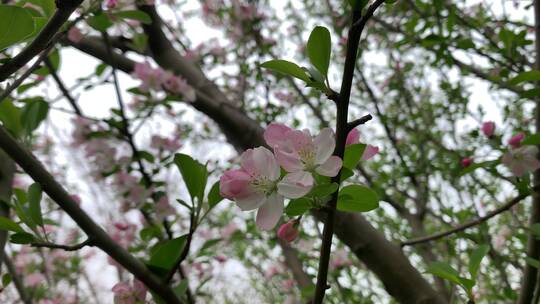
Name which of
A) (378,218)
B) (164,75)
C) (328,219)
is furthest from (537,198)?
(378,218)

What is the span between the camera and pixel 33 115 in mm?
907

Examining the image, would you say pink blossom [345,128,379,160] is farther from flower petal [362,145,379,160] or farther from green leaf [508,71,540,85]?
green leaf [508,71,540,85]

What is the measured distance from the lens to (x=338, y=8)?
7.97 ft

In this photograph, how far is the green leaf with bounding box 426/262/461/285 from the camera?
2.13 feet

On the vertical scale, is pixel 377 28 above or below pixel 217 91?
above

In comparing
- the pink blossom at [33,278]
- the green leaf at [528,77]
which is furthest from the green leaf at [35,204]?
the pink blossom at [33,278]

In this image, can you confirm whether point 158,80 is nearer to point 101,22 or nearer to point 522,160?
point 101,22

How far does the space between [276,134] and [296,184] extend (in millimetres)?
71

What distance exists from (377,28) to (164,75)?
1.30 meters

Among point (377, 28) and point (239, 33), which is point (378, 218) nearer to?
point (377, 28)

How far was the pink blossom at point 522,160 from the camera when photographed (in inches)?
37.0

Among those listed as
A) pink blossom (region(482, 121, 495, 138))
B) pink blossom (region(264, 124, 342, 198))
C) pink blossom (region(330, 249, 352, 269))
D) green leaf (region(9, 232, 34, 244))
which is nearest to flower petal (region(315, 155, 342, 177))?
pink blossom (region(264, 124, 342, 198))

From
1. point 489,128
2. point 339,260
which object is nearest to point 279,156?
point 489,128

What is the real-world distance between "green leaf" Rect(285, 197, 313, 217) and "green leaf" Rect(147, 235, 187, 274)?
233 mm
